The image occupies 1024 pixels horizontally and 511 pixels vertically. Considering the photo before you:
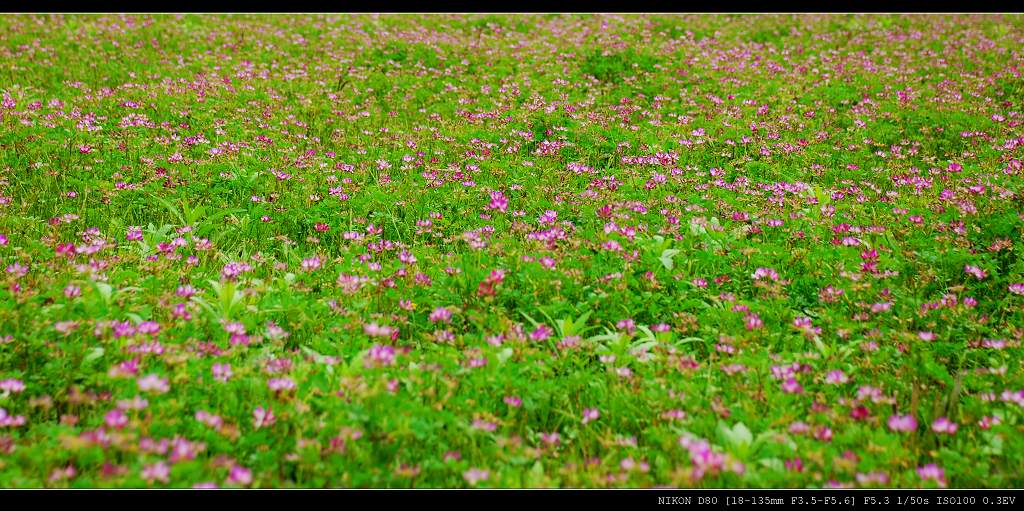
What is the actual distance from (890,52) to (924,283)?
34.7 feet

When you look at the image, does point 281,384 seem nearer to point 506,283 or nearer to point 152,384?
point 152,384

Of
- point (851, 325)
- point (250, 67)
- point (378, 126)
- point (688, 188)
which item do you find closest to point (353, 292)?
point (851, 325)

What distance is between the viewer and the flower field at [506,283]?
9.90 feet

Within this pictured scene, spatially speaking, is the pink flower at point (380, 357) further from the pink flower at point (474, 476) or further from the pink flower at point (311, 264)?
the pink flower at point (311, 264)

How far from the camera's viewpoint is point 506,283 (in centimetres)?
471

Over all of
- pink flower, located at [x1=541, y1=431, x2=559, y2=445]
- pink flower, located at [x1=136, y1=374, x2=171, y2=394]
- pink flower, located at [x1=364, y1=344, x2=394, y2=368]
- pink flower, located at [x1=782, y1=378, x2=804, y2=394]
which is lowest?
pink flower, located at [x1=541, y1=431, x2=559, y2=445]

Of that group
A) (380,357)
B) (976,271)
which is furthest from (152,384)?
(976,271)

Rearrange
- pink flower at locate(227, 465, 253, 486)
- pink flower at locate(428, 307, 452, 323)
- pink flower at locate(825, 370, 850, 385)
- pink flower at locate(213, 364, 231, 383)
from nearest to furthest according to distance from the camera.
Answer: pink flower at locate(227, 465, 253, 486), pink flower at locate(213, 364, 231, 383), pink flower at locate(825, 370, 850, 385), pink flower at locate(428, 307, 452, 323)

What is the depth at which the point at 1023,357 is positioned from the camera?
13.0ft

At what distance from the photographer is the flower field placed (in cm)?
302

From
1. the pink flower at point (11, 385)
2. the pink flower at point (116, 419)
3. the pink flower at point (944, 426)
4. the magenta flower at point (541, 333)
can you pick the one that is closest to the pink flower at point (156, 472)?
the pink flower at point (116, 419)

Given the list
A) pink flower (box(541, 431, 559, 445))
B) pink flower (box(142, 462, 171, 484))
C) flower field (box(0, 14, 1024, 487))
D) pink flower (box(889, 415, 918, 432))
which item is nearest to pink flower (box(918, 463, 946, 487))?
flower field (box(0, 14, 1024, 487))

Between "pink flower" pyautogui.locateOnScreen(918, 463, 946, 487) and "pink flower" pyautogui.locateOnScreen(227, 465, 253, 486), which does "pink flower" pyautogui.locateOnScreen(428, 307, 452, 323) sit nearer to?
"pink flower" pyautogui.locateOnScreen(227, 465, 253, 486)

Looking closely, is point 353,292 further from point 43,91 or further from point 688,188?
point 43,91
